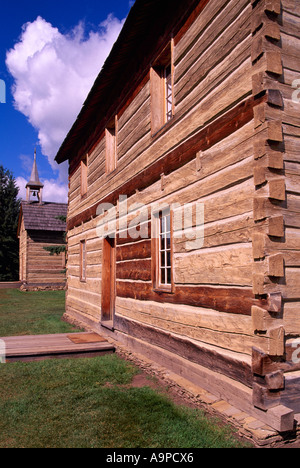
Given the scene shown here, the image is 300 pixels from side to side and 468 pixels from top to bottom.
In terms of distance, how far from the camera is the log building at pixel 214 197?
378cm

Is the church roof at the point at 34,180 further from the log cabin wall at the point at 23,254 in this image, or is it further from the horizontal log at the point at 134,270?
the horizontal log at the point at 134,270

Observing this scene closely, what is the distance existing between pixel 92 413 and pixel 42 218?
22893 millimetres

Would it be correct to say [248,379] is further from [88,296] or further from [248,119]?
[88,296]

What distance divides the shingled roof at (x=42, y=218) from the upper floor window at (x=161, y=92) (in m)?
18.7

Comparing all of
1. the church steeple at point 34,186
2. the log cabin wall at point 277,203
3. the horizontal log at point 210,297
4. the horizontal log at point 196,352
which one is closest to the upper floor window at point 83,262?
the horizontal log at point 196,352

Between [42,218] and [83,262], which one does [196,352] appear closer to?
[83,262]

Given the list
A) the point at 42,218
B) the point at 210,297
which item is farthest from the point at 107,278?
the point at 42,218

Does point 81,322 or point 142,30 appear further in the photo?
point 81,322

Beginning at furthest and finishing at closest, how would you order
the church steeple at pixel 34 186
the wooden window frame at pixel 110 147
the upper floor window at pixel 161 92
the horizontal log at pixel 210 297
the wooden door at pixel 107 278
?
the church steeple at pixel 34 186 → the wooden window frame at pixel 110 147 → the wooden door at pixel 107 278 → the upper floor window at pixel 161 92 → the horizontal log at pixel 210 297

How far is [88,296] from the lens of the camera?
11.0 m

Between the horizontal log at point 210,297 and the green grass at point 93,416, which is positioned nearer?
the green grass at point 93,416

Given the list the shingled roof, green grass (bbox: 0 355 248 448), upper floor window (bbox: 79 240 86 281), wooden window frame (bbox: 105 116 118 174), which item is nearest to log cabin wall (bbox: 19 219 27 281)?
the shingled roof
